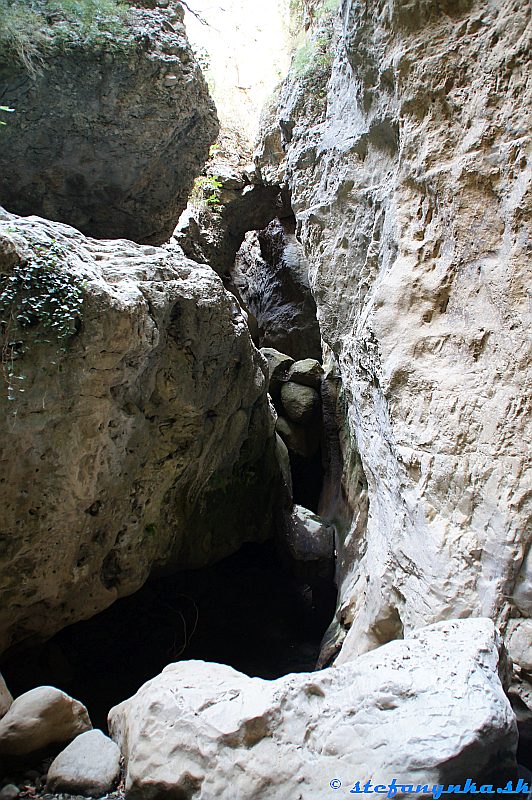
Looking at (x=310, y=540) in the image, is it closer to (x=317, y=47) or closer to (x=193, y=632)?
(x=193, y=632)

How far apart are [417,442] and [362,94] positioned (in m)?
3.35

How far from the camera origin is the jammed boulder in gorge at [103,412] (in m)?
3.82

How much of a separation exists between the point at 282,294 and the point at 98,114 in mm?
5064

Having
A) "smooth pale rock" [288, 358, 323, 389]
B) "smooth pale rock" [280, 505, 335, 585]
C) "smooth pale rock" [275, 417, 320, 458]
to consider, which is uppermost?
"smooth pale rock" [288, 358, 323, 389]

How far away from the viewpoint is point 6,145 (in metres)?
6.09

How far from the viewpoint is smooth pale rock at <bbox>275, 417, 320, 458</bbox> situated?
27.4 ft

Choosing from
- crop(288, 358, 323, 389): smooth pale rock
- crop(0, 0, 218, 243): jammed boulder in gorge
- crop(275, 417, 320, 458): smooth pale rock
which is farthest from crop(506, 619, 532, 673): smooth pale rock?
crop(0, 0, 218, 243): jammed boulder in gorge

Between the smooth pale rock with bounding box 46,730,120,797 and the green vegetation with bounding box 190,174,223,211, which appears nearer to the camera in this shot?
the smooth pale rock with bounding box 46,730,120,797

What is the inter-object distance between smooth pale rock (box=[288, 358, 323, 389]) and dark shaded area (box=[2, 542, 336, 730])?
2.54m

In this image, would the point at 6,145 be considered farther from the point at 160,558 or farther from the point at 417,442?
the point at 417,442

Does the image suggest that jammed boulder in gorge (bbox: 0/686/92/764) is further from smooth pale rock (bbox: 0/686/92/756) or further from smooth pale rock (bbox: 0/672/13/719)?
smooth pale rock (bbox: 0/672/13/719)

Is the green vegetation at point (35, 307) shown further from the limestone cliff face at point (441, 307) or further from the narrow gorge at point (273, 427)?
the limestone cliff face at point (441, 307)

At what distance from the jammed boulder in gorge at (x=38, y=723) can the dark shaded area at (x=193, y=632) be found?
246cm

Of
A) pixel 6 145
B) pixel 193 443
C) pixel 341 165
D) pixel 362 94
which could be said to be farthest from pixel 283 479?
pixel 6 145
